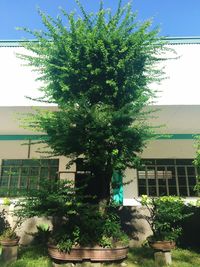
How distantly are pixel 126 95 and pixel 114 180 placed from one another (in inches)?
83.9

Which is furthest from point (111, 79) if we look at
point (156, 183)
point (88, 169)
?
point (156, 183)

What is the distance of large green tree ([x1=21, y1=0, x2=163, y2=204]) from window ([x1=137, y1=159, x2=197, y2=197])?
4028 millimetres

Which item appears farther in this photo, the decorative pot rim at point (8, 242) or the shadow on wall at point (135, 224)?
the shadow on wall at point (135, 224)

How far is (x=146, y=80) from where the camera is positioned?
6.62m

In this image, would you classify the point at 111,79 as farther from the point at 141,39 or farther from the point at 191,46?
the point at 191,46

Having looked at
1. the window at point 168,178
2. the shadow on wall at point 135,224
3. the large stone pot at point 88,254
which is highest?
the window at point 168,178

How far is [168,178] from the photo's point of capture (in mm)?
10320

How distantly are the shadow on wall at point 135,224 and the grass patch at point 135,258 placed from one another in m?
0.35

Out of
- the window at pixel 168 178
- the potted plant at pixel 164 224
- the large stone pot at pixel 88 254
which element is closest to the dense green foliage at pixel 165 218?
the potted plant at pixel 164 224

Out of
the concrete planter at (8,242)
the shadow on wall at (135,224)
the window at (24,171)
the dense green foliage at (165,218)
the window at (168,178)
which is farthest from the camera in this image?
the window at (24,171)

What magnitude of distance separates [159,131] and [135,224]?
368cm

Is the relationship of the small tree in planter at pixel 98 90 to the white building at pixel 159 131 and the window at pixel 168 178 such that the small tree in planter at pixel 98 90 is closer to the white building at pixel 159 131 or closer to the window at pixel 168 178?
the white building at pixel 159 131

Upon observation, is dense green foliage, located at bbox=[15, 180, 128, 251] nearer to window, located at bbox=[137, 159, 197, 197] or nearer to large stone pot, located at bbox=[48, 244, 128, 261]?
large stone pot, located at bbox=[48, 244, 128, 261]

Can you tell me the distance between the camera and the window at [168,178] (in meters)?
10.2
